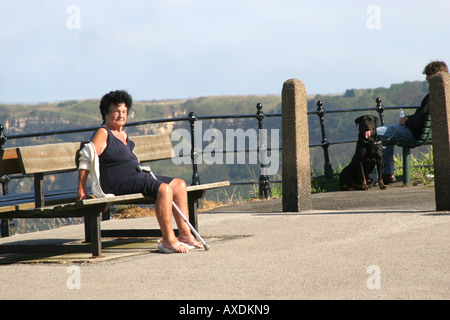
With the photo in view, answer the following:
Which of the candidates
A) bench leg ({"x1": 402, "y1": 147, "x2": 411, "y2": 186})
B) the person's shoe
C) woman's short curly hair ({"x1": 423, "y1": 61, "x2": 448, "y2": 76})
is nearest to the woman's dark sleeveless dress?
woman's short curly hair ({"x1": 423, "y1": 61, "x2": 448, "y2": 76})

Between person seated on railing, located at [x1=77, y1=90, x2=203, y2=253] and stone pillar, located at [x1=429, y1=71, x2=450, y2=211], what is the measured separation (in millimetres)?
3112

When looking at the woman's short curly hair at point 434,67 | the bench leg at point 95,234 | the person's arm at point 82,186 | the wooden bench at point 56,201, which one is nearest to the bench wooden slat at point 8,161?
the wooden bench at point 56,201

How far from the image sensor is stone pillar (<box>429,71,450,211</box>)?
25.7 feet

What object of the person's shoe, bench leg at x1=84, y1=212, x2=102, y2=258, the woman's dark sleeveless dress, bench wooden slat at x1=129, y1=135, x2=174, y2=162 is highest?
bench wooden slat at x1=129, y1=135, x2=174, y2=162

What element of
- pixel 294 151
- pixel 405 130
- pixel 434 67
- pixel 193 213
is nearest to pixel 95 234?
pixel 193 213

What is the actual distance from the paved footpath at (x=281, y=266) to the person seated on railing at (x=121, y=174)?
303 millimetres

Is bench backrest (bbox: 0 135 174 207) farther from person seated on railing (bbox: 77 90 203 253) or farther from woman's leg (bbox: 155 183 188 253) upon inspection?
woman's leg (bbox: 155 183 188 253)

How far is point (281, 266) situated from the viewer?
504 centimetres

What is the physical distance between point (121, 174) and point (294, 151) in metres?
3.11

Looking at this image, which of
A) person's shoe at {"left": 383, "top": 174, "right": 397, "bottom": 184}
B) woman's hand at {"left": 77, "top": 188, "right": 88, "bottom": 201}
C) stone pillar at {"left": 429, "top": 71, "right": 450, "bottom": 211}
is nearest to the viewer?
woman's hand at {"left": 77, "top": 188, "right": 88, "bottom": 201}

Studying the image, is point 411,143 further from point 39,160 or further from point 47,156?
point 39,160

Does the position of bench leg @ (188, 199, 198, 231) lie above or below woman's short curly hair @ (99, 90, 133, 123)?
below

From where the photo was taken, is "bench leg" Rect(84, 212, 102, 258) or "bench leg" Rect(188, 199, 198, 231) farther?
"bench leg" Rect(188, 199, 198, 231)

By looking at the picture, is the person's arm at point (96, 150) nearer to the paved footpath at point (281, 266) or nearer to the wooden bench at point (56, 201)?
the wooden bench at point (56, 201)
